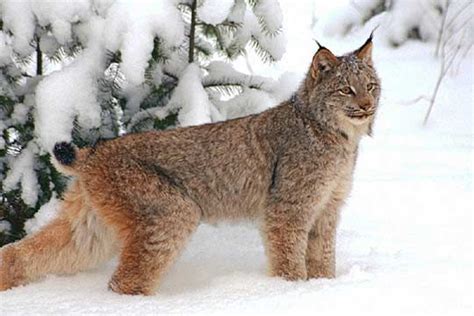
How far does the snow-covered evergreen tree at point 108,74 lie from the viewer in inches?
223

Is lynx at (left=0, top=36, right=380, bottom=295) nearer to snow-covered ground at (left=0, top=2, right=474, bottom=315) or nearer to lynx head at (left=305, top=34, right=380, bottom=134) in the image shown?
lynx head at (left=305, top=34, right=380, bottom=134)

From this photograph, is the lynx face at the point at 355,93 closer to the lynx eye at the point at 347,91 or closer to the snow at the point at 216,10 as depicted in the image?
the lynx eye at the point at 347,91

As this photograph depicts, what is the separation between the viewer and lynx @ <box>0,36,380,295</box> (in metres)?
5.11

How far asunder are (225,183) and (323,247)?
69cm

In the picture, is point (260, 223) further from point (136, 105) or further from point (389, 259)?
point (136, 105)

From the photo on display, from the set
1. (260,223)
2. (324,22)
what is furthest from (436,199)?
(324,22)

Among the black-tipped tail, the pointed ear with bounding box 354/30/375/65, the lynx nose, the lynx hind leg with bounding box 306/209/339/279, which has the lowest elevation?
the lynx hind leg with bounding box 306/209/339/279

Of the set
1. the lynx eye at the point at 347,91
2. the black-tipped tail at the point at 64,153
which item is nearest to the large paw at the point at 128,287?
the black-tipped tail at the point at 64,153

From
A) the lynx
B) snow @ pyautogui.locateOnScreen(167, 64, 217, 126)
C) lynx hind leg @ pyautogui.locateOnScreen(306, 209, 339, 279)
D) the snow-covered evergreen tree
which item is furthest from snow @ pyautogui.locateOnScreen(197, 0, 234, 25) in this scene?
lynx hind leg @ pyautogui.locateOnScreen(306, 209, 339, 279)

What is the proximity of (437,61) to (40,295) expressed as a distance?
268 inches

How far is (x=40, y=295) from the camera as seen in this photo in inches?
201

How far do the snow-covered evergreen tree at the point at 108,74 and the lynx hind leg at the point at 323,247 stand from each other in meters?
1.00

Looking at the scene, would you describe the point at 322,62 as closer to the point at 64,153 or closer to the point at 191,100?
the point at 191,100

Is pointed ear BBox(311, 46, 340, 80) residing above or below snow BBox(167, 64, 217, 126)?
above
